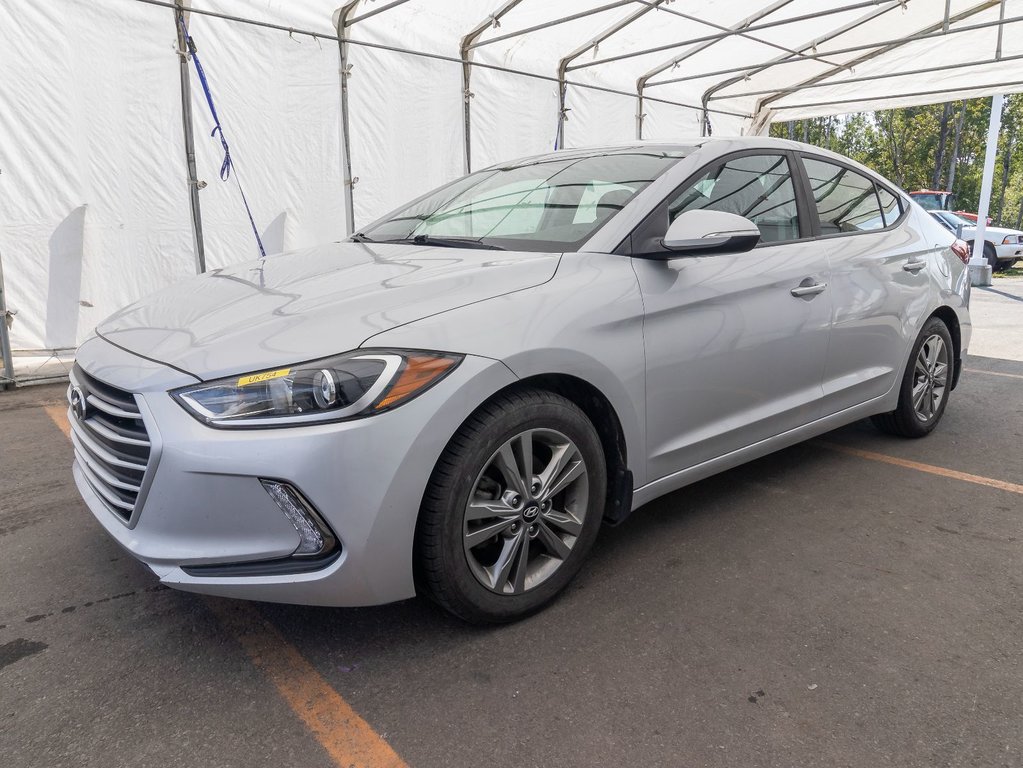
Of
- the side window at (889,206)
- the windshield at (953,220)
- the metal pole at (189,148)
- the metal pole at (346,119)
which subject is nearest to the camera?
the side window at (889,206)

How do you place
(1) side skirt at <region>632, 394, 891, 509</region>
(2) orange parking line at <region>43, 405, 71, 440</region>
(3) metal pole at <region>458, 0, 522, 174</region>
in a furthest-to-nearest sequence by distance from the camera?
(3) metal pole at <region>458, 0, 522, 174</region>, (2) orange parking line at <region>43, 405, 71, 440</region>, (1) side skirt at <region>632, 394, 891, 509</region>

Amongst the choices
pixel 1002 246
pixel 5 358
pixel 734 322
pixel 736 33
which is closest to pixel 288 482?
pixel 734 322

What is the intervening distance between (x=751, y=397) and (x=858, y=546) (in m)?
0.66

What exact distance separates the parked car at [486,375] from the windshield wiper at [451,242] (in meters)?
0.02

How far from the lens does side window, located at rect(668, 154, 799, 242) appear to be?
2.81 metres

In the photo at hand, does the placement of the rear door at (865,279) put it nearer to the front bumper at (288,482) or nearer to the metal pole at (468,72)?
the front bumper at (288,482)

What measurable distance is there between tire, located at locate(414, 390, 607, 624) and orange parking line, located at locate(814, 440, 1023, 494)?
2031 mm

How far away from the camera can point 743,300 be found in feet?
9.14

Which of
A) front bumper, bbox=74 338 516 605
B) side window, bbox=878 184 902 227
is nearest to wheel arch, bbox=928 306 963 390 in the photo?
side window, bbox=878 184 902 227

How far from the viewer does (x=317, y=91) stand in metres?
6.90

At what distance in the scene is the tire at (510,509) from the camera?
202 centimetres

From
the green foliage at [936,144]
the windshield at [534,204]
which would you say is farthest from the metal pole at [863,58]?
the green foliage at [936,144]

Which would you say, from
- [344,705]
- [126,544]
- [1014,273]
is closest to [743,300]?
[344,705]

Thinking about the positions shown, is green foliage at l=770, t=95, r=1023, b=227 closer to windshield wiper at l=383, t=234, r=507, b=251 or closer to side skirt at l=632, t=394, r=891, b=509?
side skirt at l=632, t=394, r=891, b=509
